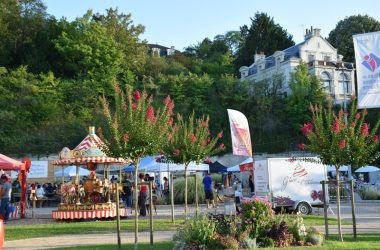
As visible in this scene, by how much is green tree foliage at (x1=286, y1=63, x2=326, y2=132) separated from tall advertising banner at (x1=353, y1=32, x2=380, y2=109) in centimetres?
4273

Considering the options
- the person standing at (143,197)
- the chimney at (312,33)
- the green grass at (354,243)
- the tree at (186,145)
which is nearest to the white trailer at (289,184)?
the tree at (186,145)

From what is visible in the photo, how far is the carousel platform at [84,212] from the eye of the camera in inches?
893

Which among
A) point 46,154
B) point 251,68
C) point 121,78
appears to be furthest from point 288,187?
point 251,68

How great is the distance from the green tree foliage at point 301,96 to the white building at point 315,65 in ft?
10.1

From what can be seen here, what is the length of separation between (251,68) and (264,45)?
562cm

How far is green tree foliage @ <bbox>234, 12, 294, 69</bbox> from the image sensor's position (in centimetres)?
7936

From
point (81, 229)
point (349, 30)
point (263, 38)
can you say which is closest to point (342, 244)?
point (81, 229)

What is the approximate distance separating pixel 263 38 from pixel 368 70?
211ft

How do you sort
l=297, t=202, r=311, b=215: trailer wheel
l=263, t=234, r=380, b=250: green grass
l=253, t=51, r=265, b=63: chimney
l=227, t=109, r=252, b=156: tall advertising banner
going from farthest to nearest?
l=253, t=51, r=265, b=63: chimney → l=297, t=202, r=311, b=215: trailer wheel → l=227, t=109, r=252, b=156: tall advertising banner → l=263, t=234, r=380, b=250: green grass

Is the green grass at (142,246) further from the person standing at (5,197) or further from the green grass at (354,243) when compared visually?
the person standing at (5,197)

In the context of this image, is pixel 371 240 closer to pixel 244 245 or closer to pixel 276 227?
pixel 276 227

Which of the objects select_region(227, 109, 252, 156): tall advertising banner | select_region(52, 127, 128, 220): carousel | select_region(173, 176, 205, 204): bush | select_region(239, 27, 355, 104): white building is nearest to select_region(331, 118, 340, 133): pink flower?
select_region(227, 109, 252, 156): tall advertising banner

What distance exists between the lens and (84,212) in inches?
896

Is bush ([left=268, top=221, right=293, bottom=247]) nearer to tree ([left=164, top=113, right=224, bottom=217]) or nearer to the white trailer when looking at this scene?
tree ([left=164, top=113, right=224, bottom=217])
